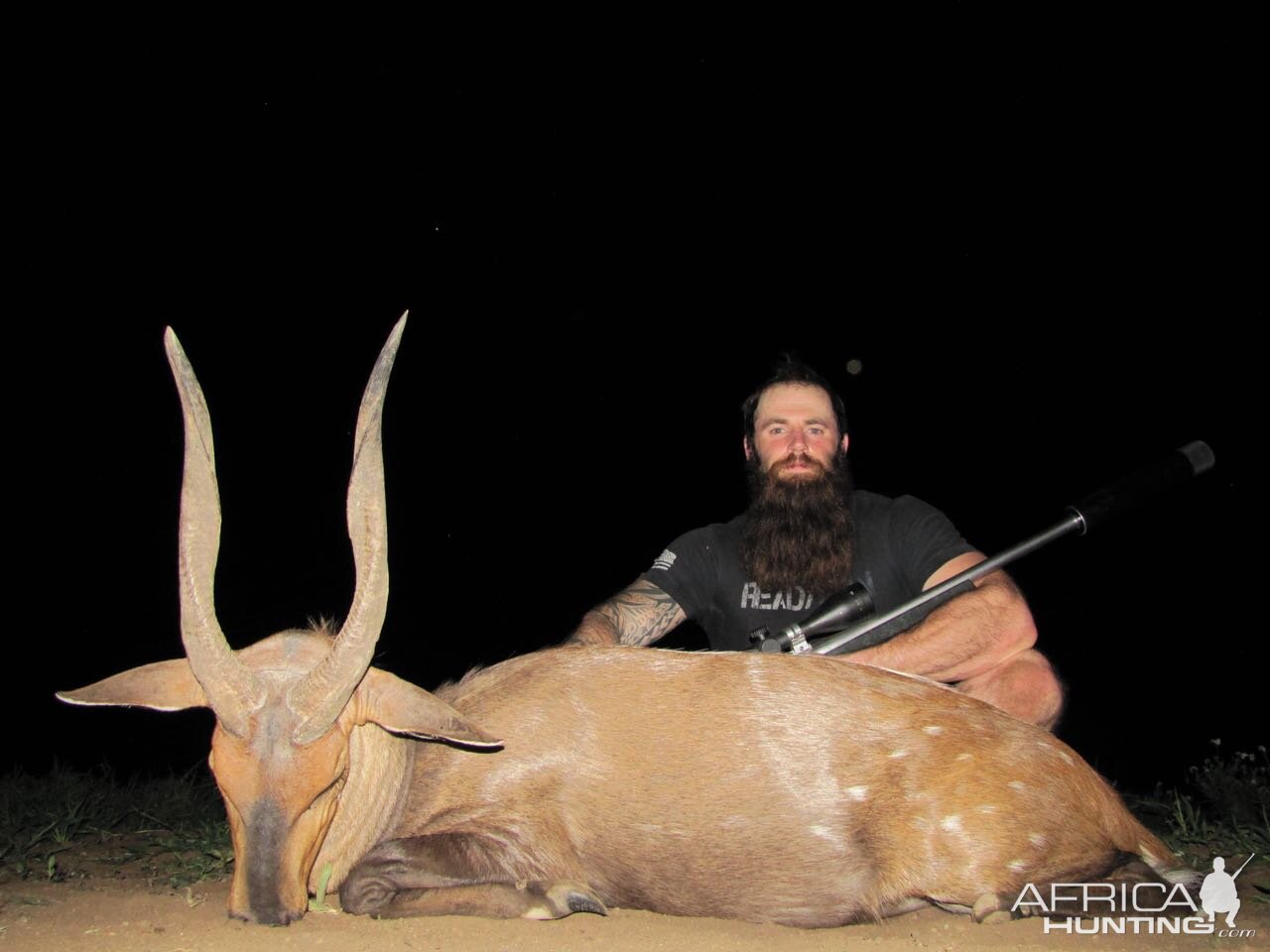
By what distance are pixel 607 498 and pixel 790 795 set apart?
34.9 metres

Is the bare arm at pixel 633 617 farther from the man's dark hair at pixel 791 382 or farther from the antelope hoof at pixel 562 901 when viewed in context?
the antelope hoof at pixel 562 901

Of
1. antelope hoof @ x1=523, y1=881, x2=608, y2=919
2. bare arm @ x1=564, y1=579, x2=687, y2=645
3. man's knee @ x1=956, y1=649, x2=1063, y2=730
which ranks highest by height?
bare arm @ x1=564, y1=579, x2=687, y2=645

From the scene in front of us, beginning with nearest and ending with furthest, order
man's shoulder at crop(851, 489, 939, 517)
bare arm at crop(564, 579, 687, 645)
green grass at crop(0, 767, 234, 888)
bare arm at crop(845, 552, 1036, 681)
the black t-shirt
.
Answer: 1. green grass at crop(0, 767, 234, 888)
2. bare arm at crop(845, 552, 1036, 681)
3. bare arm at crop(564, 579, 687, 645)
4. the black t-shirt
5. man's shoulder at crop(851, 489, 939, 517)

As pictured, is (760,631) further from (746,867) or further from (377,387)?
(377,387)

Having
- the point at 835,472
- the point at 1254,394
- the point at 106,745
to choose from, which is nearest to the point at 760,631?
the point at 835,472

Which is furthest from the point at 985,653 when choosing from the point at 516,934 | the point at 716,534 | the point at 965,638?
the point at 516,934

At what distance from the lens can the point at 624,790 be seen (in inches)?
115

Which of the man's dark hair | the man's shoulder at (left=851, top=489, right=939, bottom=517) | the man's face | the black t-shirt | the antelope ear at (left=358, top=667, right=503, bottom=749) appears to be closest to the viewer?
the antelope ear at (left=358, top=667, right=503, bottom=749)

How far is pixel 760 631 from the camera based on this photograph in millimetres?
4109

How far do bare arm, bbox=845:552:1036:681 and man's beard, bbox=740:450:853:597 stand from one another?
61cm

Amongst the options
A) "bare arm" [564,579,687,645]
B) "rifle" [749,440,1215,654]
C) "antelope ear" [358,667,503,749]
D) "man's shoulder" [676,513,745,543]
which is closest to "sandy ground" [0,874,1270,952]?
"antelope ear" [358,667,503,749]

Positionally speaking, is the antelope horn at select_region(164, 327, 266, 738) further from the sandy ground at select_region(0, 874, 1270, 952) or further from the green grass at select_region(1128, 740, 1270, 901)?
the green grass at select_region(1128, 740, 1270, 901)

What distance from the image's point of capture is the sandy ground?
262 centimetres
